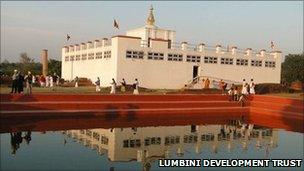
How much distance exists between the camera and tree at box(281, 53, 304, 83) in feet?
188

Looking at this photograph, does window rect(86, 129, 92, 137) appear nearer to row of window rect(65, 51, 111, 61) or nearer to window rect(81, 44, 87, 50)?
row of window rect(65, 51, 111, 61)

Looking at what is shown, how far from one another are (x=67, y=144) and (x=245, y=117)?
1244 cm

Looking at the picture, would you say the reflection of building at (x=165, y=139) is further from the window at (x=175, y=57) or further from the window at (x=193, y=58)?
the window at (x=193, y=58)

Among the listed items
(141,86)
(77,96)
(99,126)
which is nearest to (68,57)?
(141,86)

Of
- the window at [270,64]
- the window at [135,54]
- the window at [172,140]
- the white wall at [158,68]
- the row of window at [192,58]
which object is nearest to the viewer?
the window at [172,140]

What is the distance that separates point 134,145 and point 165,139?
5.94 ft

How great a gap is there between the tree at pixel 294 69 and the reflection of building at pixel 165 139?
41686 mm

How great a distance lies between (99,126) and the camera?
1759 centimetres

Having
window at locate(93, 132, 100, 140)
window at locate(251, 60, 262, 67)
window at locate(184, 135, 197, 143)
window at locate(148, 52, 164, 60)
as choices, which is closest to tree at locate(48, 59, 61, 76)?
window at locate(148, 52, 164, 60)

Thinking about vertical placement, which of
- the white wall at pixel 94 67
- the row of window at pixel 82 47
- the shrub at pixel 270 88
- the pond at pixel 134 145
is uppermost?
the row of window at pixel 82 47

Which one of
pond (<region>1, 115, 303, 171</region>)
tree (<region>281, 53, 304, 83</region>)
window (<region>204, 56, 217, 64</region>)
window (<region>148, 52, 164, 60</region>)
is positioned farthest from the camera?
tree (<region>281, 53, 304, 83</region>)

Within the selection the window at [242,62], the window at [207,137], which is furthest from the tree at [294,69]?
the window at [207,137]

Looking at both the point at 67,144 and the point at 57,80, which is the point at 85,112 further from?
the point at 57,80

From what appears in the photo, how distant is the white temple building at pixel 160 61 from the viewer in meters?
31.6
